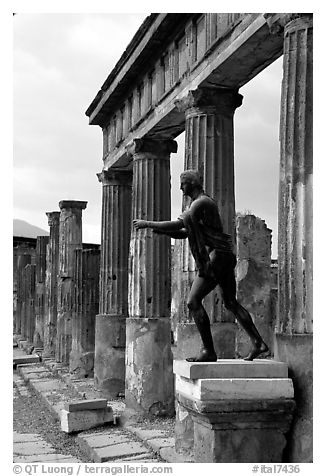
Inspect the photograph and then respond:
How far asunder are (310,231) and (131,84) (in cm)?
851

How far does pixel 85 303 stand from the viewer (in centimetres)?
2027

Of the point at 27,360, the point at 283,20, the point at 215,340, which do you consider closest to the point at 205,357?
the point at 215,340

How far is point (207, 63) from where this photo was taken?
1023 cm

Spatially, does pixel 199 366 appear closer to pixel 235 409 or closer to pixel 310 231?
pixel 235 409

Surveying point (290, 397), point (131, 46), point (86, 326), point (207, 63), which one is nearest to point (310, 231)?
point (290, 397)

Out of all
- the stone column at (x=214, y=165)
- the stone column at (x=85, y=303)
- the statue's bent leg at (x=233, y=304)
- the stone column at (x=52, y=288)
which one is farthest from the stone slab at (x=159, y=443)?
the stone column at (x=52, y=288)

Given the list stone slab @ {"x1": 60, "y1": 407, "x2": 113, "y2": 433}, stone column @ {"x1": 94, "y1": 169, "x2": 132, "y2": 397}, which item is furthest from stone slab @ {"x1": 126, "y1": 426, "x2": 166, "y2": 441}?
stone column @ {"x1": 94, "y1": 169, "x2": 132, "y2": 397}

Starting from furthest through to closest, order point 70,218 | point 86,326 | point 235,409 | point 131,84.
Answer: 1. point 70,218
2. point 86,326
3. point 131,84
4. point 235,409

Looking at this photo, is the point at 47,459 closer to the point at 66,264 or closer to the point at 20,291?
the point at 66,264

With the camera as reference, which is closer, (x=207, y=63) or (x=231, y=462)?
(x=231, y=462)

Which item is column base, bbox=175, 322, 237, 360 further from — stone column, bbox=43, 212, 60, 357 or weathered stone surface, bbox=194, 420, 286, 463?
stone column, bbox=43, 212, 60, 357

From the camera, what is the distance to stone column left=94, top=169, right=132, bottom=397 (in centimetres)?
1608

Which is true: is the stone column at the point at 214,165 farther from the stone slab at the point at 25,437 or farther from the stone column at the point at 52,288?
A: the stone column at the point at 52,288

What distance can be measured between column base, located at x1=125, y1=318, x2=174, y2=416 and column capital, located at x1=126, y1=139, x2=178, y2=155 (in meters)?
3.15
